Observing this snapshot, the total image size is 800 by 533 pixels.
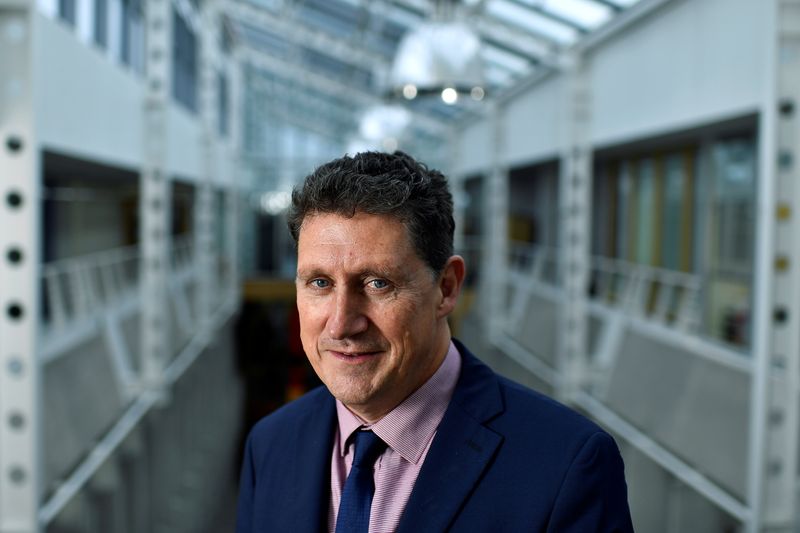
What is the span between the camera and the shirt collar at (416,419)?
1.20 m

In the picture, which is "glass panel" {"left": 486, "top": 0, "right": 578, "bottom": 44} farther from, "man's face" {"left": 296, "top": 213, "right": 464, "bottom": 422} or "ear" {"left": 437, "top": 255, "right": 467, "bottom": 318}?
"man's face" {"left": 296, "top": 213, "right": 464, "bottom": 422}

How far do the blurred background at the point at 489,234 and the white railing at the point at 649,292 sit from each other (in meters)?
0.05

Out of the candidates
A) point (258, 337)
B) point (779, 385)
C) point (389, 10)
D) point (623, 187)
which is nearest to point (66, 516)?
point (779, 385)

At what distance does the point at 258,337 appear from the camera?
55.1 feet

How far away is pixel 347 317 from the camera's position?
44.2 inches

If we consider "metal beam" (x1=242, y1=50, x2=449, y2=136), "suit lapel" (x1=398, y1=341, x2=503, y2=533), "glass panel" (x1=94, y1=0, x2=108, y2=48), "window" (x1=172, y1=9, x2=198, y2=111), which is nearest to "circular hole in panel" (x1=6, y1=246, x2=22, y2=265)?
"suit lapel" (x1=398, y1=341, x2=503, y2=533)

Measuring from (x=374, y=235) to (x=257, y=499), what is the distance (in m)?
0.53

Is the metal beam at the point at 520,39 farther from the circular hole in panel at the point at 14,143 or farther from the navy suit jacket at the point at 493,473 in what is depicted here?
the navy suit jacket at the point at 493,473

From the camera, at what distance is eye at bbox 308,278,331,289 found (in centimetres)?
116

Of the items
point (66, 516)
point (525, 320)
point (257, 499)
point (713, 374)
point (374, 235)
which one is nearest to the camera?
point (374, 235)

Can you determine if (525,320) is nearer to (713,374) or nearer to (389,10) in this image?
(389,10)

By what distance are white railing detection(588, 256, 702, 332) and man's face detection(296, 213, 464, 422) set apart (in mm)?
5876

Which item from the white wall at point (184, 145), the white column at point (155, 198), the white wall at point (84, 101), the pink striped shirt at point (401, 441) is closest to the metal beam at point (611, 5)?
the white column at point (155, 198)

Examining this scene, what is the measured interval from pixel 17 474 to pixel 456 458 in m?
2.78
